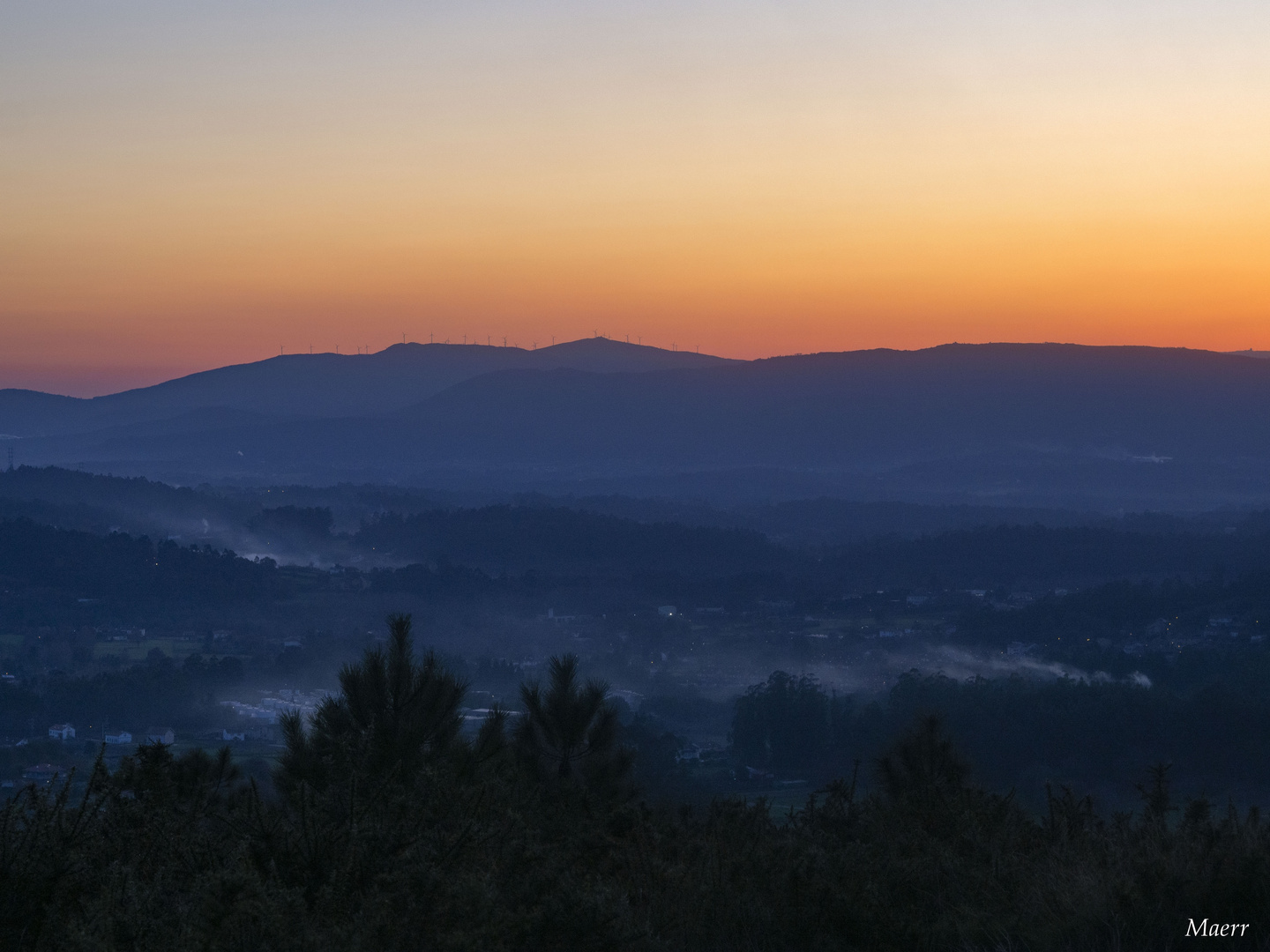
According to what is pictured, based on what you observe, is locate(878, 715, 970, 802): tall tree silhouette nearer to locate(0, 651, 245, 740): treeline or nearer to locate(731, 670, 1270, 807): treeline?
locate(731, 670, 1270, 807): treeline

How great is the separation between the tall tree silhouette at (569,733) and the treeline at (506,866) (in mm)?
1785

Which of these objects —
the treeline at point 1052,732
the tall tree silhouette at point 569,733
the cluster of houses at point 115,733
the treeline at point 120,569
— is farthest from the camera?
the treeline at point 120,569

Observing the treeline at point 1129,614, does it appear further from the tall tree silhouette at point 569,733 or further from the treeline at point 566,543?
the tall tree silhouette at point 569,733

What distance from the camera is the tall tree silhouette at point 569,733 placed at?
12.8m

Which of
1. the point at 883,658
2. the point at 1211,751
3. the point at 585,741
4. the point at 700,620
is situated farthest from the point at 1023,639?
the point at 585,741

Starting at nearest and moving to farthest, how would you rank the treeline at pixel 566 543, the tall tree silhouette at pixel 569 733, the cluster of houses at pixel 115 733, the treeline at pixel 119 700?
the tall tree silhouette at pixel 569 733 < the cluster of houses at pixel 115 733 < the treeline at pixel 119 700 < the treeline at pixel 566 543

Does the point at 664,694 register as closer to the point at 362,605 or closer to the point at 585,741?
the point at 362,605

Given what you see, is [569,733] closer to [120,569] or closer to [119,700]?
[119,700]

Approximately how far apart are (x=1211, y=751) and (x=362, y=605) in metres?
75.4

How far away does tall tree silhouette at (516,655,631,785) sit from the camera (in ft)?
41.9

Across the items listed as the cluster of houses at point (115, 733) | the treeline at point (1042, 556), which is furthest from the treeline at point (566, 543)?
the cluster of houses at point (115, 733)

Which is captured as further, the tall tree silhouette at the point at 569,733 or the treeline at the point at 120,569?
the treeline at the point at 120,569

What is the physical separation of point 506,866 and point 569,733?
5.96 meters

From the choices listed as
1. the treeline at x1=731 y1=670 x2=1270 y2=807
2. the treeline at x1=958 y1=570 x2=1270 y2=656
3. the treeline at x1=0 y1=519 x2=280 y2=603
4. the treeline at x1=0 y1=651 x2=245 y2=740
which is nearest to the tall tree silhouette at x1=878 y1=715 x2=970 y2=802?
the treeline at x1=731 y1=670 x2=1270 y2=807
